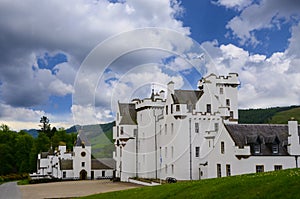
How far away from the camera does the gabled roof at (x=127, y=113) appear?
200 ft

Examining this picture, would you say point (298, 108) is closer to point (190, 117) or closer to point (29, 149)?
point (29, 149)

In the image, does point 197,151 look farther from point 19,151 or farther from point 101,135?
point 19,151

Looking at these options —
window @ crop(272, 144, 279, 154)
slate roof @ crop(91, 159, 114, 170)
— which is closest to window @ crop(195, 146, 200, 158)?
window @ crop(272, 144, 279, 154)

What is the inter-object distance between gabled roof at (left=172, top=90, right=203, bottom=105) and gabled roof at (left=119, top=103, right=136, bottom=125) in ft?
40.8

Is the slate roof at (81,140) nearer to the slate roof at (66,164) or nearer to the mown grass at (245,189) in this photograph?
the slate roof at (66,164)

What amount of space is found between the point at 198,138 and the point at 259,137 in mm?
12490

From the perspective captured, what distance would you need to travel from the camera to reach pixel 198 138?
4997 centimetres

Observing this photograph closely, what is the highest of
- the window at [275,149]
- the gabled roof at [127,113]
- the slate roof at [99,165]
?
the gabled roof at [127,113]

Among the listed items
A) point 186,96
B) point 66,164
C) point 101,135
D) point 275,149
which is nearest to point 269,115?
point 101,135

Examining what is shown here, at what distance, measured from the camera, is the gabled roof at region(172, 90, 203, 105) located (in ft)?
165

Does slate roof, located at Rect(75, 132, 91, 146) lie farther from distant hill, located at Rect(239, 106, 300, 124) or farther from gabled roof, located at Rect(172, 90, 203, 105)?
distant hill, located at Rect(239, 106, 300, 124)

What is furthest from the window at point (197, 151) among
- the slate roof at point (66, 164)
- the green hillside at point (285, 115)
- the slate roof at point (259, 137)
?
the green hillside at point (285, 115)

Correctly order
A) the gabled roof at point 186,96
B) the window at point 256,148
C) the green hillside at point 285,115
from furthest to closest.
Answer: the green hillside at point 285,115 < the gabled roof at point 186,96 < the window at point 256,148

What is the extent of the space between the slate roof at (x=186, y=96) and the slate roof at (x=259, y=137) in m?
11.2
